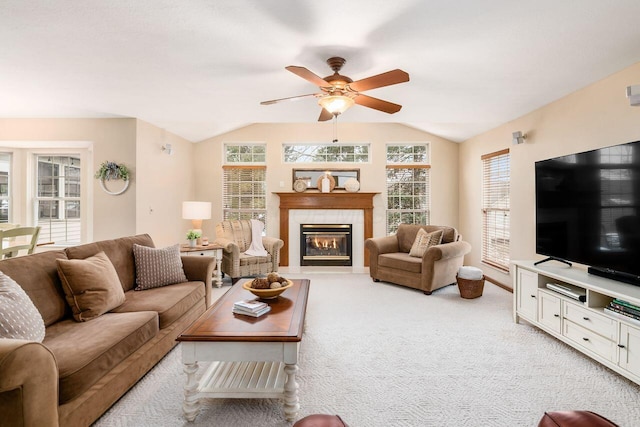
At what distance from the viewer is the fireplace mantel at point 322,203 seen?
18.6ft

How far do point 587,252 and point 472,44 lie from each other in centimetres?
196

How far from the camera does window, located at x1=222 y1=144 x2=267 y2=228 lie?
5926mm

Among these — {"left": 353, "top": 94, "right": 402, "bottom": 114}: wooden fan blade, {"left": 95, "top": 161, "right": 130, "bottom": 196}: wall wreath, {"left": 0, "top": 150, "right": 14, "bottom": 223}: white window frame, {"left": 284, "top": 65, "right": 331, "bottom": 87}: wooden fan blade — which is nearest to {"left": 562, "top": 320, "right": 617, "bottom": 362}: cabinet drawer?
{"left": 353, "top": 94, "right": 402, "bottom": 114}: wooden fan blade

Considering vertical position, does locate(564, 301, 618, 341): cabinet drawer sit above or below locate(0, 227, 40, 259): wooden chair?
below

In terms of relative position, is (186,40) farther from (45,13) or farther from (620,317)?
(620,317)

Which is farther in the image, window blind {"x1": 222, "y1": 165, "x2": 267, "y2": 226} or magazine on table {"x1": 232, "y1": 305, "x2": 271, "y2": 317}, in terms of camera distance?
window blind {"x1": 222, "y1": 165, "x2": 267, "y2": 226}

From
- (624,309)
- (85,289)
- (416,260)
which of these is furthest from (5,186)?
(624,309)

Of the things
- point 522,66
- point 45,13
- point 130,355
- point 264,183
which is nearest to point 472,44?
point 522,66

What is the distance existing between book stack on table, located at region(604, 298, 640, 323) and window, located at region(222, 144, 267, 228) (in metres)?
4.86

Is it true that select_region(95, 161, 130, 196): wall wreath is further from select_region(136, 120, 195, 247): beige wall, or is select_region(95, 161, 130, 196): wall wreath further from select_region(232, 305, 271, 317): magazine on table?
select_region(232, 305, 271, 317): magazine on table

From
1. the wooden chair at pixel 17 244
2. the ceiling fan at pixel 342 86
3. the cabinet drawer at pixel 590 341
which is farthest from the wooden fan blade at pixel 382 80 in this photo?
the wooden chair at pixel 17 244

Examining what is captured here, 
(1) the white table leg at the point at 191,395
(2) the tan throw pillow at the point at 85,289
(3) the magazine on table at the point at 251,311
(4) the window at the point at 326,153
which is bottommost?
(1) the white table leg at the point at 191,395

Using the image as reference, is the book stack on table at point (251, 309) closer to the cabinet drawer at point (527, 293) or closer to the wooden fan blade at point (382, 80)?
the wooden fan blade at point (382, 80)

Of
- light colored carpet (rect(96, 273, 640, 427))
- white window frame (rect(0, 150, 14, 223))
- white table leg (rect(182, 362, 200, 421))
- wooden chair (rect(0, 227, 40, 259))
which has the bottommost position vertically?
light colored carpet (rect(96, 273, 640, 427))
